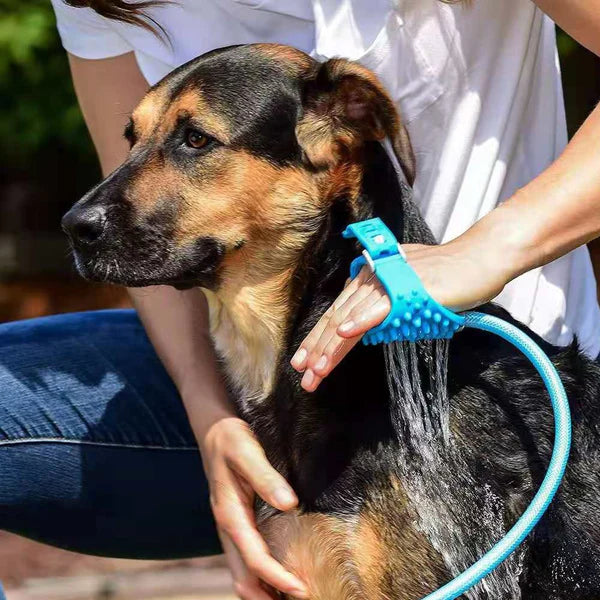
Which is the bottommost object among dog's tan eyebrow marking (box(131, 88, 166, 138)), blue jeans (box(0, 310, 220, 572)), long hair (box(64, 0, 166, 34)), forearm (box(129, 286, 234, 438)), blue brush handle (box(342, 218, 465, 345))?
blue jeans (box(0, 310, 220, 572))

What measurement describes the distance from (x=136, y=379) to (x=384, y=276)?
130 cm

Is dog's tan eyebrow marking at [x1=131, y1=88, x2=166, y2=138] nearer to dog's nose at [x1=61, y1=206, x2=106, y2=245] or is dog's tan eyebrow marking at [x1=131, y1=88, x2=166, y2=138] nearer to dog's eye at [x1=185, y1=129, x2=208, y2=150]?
dog's eye at [x1=185, y1=129, x2=208, y2=150]

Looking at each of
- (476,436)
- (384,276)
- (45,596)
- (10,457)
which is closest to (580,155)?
(384,276)

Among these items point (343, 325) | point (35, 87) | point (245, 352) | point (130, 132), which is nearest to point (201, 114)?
point (130, 132)

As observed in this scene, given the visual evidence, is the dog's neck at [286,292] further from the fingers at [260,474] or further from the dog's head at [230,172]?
the fingers at [260,474]

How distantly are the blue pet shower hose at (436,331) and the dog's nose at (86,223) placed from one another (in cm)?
70

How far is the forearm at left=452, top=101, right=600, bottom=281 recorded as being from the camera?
8.02 feet

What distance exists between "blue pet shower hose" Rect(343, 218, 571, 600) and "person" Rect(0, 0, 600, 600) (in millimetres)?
472

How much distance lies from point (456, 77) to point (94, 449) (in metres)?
1.40

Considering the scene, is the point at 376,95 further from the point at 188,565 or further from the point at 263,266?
the point at 188,565

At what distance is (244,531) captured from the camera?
2873 millimetres

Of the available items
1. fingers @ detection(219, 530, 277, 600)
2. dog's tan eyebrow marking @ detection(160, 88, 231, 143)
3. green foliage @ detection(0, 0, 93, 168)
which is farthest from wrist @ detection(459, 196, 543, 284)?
green foliage @ detection(0, 0, 93, 168)

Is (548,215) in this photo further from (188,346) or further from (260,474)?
(188,346)

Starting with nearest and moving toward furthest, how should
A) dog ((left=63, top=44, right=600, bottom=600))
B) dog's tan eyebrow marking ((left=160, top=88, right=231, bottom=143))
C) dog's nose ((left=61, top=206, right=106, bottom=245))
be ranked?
dog ((left=63, top=44, right=600, bottom=600)) → dog's nose ((left=61, top=206, right=106, bottom=245)) → dog's tan eyebrow marking ((left=160, top=88, right=231, bottom=143))
